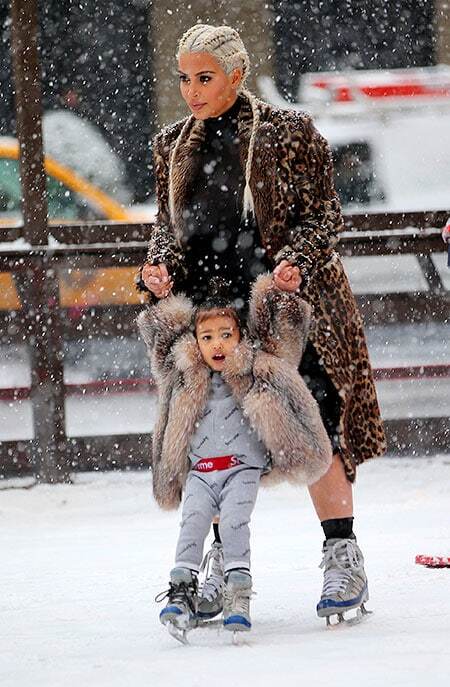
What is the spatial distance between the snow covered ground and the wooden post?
0.72 ft

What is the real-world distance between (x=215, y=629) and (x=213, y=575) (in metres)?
0.18

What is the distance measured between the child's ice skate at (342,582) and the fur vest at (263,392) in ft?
0.91

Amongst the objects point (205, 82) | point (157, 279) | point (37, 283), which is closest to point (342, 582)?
point (157, 279)

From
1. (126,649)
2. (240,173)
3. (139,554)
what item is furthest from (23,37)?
(126,649)

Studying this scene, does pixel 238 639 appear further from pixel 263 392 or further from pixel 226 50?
pixel 226 50

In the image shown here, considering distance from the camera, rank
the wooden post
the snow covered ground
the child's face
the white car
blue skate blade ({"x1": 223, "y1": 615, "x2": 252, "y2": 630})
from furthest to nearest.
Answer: the white car
the wooden post
the child's face
blue skate blade ({"x1": 223, "y1": 615, "x2": 252, "y2": 630})
the snow covered ground

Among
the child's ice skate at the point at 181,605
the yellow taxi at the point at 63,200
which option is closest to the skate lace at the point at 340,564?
the child's ice skate at the point at 181,605

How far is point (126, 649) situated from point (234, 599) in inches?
13.4

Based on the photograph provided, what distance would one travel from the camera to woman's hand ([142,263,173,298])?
14.0 ft

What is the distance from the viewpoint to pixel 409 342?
919 cm

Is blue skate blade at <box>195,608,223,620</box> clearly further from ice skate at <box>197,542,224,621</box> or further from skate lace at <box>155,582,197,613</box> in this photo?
skate lace at <box>155,582,197,613</box>

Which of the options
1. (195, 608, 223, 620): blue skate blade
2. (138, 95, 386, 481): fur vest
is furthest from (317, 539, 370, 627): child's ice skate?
(195, 608, 223, 620): blue skate blade

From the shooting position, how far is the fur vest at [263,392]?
418 centimetres

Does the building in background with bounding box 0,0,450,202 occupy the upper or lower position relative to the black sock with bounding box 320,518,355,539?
upper
